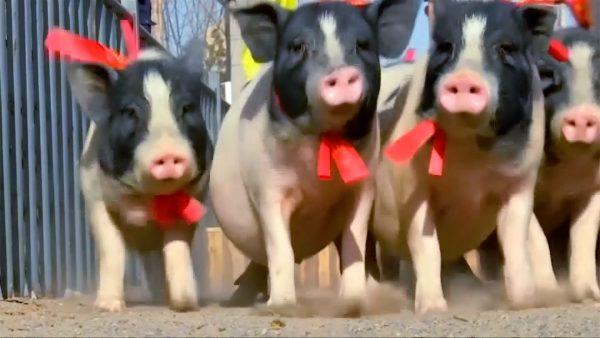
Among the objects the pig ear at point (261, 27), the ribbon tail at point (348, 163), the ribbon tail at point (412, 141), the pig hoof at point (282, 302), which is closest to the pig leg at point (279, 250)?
the pig hoof at point (282, 302)

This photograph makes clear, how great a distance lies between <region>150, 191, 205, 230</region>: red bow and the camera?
137 inches

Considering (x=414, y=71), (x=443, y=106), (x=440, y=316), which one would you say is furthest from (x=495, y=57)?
(x=440, y=316)

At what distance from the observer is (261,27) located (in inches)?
134

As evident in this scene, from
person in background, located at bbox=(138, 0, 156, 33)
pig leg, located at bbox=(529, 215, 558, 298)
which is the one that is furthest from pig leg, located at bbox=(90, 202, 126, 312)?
person in background, located at bbox=(138, 0, 156, 33)

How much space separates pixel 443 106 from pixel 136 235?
1147 mm

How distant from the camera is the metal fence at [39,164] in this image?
12.6 ft

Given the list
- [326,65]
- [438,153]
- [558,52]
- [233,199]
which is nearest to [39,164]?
[233,199]

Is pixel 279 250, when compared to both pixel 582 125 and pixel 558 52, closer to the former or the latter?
pixel 582 125

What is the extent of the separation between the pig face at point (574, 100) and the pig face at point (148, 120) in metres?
1.12

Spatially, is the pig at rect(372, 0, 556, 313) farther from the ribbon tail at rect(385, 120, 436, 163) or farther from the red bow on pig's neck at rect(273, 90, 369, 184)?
the red bow on pig's neck at rect(273, 90, 369, 184)

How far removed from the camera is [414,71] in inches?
142

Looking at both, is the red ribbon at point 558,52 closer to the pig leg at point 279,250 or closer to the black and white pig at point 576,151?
the black and white pig at point 576,151

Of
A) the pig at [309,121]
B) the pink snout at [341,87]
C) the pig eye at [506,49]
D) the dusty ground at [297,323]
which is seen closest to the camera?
the dusty ground at [297,323]

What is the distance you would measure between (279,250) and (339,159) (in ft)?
1.07
